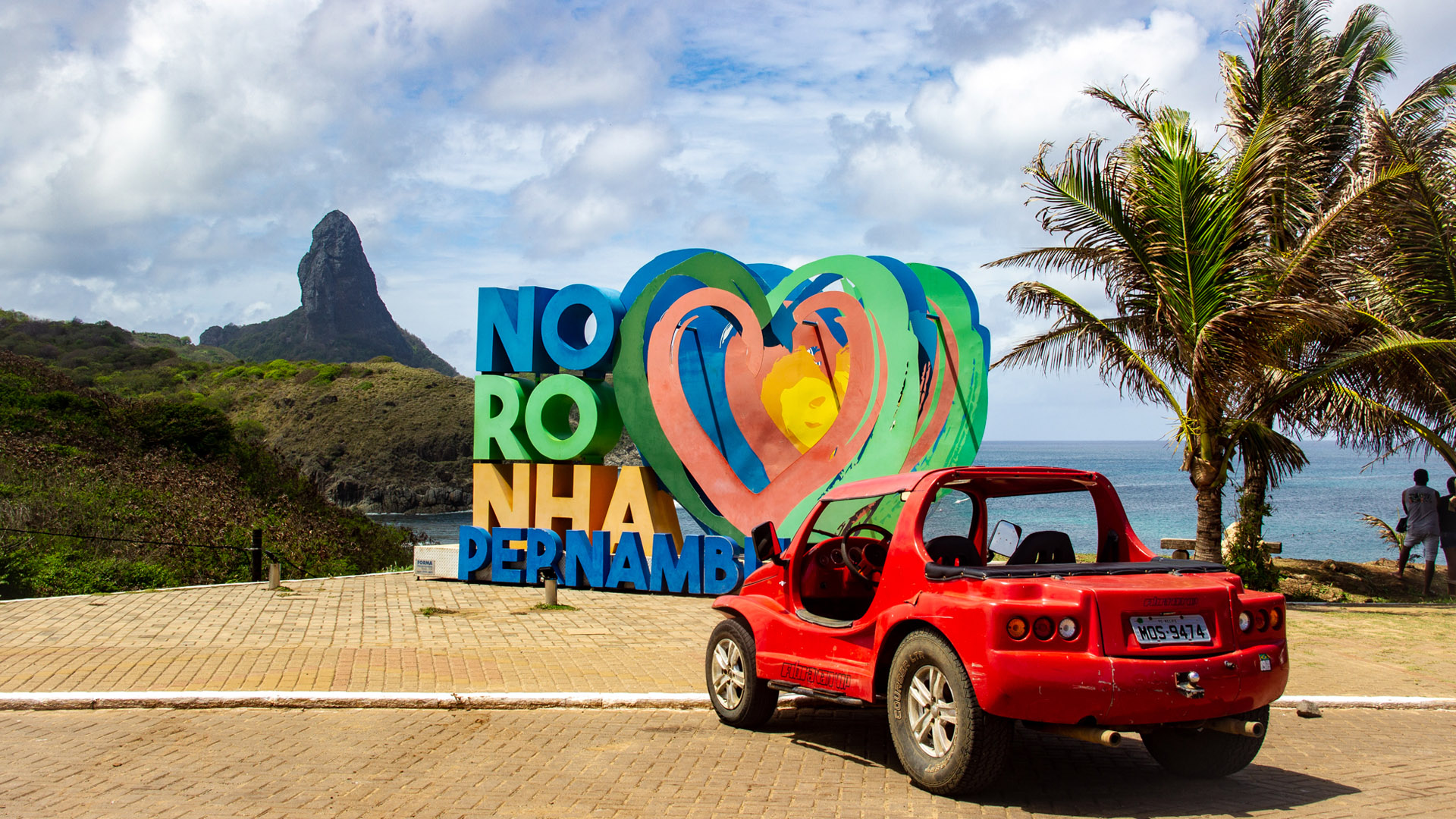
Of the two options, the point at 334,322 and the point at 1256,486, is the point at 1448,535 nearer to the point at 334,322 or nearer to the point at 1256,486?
the point at 1256,486

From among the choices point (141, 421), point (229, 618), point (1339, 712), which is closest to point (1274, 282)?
point (1339, 712)

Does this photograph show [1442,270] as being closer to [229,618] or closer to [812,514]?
[812,514]

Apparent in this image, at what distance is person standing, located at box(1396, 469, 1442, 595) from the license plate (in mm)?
13738

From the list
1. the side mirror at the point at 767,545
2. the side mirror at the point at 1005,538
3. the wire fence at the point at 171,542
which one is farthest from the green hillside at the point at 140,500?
the side mirror at the point at 1005,538

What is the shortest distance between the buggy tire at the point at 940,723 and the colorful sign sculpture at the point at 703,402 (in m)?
8.97

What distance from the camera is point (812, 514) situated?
6.90m

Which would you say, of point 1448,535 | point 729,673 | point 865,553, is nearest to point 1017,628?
point 865,553

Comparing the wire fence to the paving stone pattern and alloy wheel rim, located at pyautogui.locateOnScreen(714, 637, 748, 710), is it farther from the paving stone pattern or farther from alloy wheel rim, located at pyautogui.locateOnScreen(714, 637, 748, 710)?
alloy wheel rim, located at pyautogui.locateOnScreen(714, 637, 748, 710)

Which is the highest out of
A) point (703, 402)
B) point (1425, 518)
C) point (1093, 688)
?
point (703, 402)

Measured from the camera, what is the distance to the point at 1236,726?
17.5 feet

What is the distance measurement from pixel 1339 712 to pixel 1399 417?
934cm

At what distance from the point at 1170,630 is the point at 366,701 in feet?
17.9

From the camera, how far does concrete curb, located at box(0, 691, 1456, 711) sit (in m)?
7.63

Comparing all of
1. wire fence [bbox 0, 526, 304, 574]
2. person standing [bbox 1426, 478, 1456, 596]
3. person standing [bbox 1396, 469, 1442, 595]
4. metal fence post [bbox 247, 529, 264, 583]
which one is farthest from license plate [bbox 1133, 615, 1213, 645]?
person standing [bbox 1426, 478, 1456, 596]
